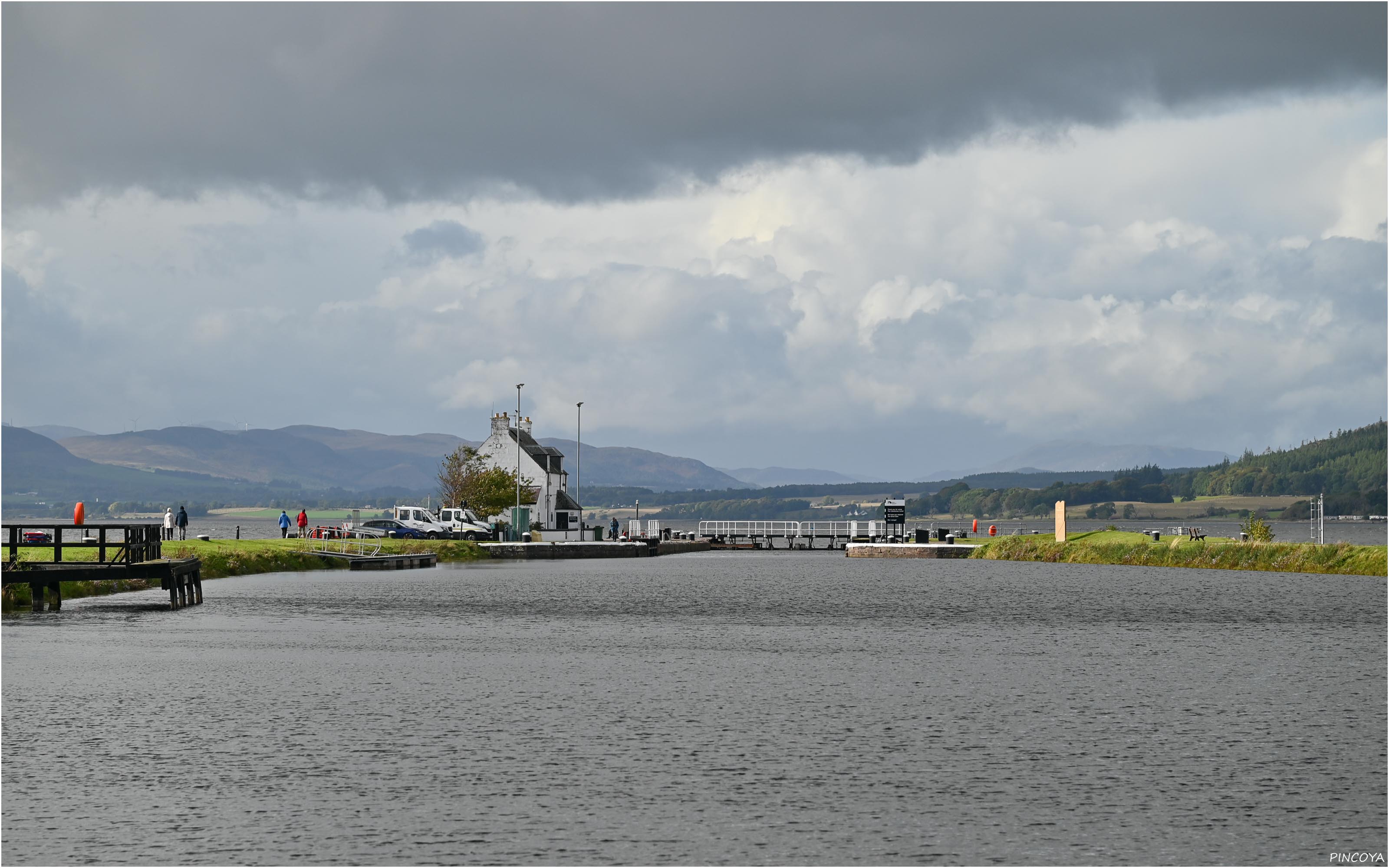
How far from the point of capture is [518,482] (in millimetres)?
130250

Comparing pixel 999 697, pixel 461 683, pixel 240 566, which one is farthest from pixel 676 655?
pixel 240 566

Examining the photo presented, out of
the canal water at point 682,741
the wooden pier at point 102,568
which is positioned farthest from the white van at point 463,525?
the canal water at point 682,741

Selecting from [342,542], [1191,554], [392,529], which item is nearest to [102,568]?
[342,542]

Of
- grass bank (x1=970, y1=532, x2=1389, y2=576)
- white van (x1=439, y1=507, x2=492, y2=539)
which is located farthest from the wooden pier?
white van (x1=439, y1=507, x2=492, y2=539)

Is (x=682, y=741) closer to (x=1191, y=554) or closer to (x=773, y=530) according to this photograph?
(x=1191, y=554)

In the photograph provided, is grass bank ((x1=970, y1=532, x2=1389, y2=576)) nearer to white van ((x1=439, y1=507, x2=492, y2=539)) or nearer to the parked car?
white van ((x1=439, y1=507, x2=492, y2=539))

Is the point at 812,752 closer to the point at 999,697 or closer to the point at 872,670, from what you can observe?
the point at 999,697

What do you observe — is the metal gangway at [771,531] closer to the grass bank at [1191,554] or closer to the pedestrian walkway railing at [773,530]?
the pedestrian walkway railing at [773,530]

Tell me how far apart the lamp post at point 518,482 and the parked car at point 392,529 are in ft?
44.8

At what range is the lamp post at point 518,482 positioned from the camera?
425 feet

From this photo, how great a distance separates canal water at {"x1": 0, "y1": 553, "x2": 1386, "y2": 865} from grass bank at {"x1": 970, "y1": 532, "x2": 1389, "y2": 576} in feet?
122

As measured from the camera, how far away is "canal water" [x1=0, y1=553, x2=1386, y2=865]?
57.5ft

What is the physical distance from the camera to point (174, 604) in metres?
51.9

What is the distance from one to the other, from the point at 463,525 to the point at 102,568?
74.3 meters
